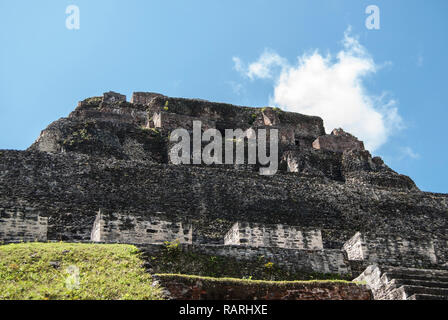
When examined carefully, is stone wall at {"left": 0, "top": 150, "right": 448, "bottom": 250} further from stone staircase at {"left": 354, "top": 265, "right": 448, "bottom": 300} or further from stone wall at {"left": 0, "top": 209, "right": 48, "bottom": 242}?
stone staircase at {"left": 354, "top": 265, "right": 448, "bottom": 300}

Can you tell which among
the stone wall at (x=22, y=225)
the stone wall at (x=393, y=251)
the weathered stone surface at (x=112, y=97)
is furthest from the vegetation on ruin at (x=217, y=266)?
the weathered stone surface at (x=112, y=97)

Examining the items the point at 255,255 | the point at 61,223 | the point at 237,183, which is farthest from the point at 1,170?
the point at 255,255

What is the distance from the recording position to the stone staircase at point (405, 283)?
1016 cm

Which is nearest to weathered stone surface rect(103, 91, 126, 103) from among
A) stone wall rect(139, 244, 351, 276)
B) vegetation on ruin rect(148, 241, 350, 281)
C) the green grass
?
stone wall rect(139, 244, 351, 276)

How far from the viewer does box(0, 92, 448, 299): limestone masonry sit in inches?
503

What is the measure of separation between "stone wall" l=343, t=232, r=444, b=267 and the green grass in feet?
20.9

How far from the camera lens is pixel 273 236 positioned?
1462cm

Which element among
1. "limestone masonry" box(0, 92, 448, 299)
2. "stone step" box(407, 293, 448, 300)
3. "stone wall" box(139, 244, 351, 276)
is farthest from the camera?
"limestone masonry" box(0, 92, 448, 299)

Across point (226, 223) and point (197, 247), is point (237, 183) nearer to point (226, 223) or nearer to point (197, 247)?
point (226, 223)

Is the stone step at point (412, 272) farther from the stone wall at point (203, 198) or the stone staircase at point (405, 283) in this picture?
the stone wall at point (203, 198)

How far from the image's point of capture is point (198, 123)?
2714 cm

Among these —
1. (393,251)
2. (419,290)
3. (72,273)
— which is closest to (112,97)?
(393,251)

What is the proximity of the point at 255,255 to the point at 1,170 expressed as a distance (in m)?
9.20

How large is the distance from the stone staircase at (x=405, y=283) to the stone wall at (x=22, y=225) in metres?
7.63
